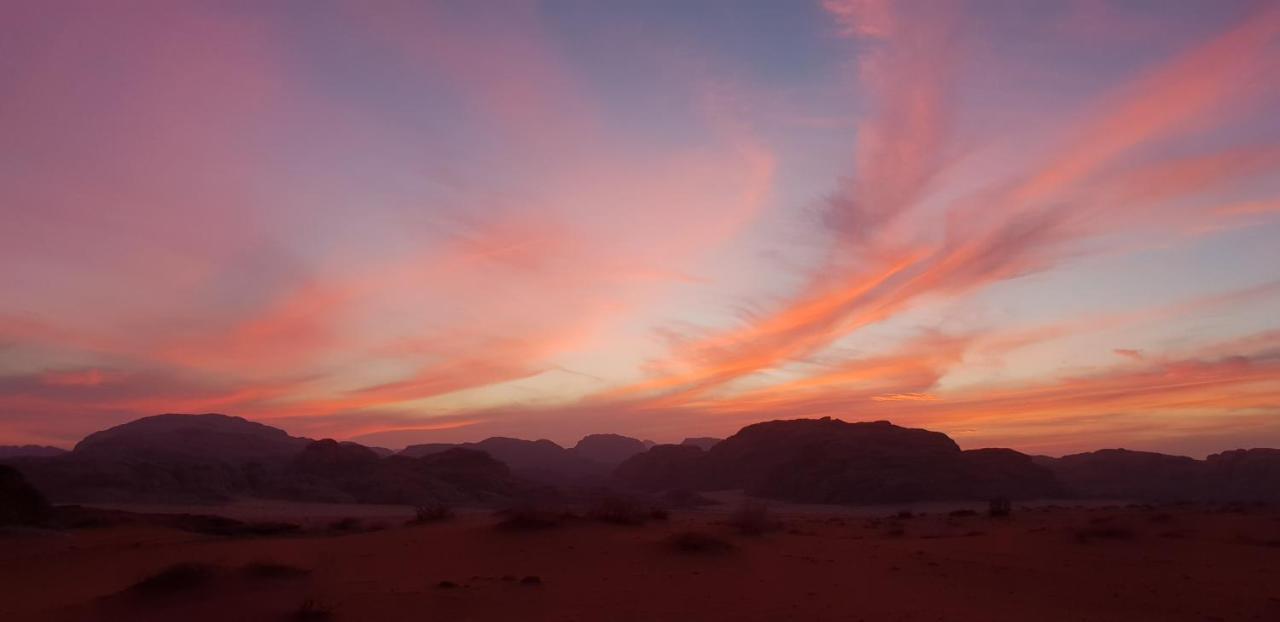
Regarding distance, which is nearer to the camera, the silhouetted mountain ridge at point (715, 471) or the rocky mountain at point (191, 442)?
the silhouetted mountain ridge at point (715, 471)

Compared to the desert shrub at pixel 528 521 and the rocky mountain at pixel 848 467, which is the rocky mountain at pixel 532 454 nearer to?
the rocky mountain at pixel 848 467

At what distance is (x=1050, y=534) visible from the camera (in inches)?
995

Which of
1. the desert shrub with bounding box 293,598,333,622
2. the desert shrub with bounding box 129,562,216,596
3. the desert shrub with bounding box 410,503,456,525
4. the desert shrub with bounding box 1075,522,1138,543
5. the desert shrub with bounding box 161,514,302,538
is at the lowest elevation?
the desert shrub with bounding box 293,598,333,622

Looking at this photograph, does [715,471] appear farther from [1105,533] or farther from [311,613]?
[311,613]

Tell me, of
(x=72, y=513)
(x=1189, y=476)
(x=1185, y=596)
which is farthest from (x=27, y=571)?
(x=1189, y=476)

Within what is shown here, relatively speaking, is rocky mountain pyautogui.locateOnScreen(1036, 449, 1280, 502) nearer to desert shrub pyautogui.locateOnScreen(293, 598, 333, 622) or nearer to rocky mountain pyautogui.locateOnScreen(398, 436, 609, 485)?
rocky mountain pyautogui.locateOnScreen(398, 436, 609, 485)

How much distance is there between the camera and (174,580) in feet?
50.0

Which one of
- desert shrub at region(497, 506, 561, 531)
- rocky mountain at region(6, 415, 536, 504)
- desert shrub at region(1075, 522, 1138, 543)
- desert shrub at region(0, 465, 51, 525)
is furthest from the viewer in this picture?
rocky mountain at region(6, 415, 536, 504)

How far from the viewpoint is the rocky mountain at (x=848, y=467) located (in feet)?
265

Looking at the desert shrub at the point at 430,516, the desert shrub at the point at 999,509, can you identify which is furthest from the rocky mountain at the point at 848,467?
the desert shrub at the point at 430,516

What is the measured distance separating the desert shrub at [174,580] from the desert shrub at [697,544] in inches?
421

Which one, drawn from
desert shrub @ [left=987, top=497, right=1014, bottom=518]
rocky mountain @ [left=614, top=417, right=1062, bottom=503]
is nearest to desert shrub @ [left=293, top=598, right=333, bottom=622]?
desert shrub @ [left=987, top=497, right=1014, bottom=518]

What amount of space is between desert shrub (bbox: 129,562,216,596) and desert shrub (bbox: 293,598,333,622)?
3.30m

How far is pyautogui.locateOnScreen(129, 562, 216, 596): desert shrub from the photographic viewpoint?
1496 cm
